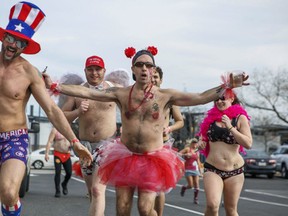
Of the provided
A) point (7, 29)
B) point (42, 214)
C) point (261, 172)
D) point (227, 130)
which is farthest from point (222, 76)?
point (261, 172)

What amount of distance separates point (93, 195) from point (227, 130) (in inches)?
75.3

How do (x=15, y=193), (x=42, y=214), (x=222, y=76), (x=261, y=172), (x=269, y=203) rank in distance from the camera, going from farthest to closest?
1. (x=261, y=172)
2. (x=269, y=203)
3. (x=42, y=214)
4. (x=222, y=76)
5. (x=15, y=193)

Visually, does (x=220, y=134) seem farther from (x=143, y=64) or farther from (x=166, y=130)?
(x=143, y=64)

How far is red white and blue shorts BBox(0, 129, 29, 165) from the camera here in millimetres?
6559

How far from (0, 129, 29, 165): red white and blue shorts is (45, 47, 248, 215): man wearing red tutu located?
0.78m

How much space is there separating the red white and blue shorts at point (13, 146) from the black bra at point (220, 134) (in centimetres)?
290

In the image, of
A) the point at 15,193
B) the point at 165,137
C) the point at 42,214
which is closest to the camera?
the point at 15,193

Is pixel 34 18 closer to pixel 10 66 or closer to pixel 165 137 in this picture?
pixel 10 66

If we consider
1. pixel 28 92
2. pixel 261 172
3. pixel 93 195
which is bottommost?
pixel 261 172

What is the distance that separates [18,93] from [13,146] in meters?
0.52

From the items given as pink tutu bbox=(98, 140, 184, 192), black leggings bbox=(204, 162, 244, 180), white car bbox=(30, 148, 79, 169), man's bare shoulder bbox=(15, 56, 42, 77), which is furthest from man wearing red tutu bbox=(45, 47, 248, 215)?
white car bbox=(30, 148, 79, 169)

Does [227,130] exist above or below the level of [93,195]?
above

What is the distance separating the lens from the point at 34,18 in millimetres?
6762

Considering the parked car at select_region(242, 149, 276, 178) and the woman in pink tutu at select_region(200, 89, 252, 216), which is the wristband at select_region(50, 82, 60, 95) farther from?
the parked car at select_region(242, 149, 276, 178)
